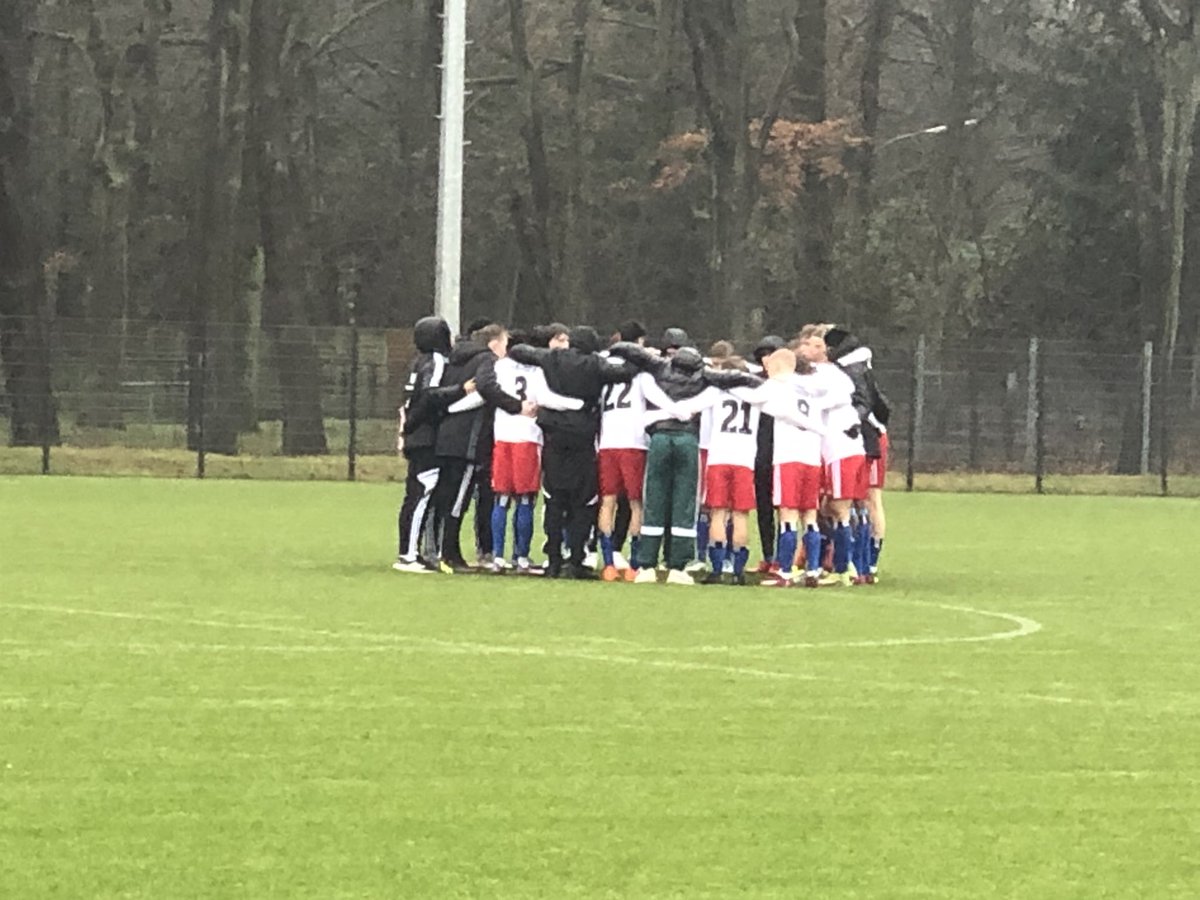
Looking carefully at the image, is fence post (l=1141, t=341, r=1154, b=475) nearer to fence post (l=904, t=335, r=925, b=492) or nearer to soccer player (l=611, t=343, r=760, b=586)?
fence post (l=904, t=335, r=925, b=492)

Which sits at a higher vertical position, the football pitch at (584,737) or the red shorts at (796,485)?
the red shorts at (796,485)

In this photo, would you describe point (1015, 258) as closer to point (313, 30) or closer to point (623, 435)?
point (313, 30)

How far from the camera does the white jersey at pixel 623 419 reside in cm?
2103

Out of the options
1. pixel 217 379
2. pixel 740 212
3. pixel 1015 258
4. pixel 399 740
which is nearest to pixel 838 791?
pixel 399 740

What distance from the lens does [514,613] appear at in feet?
59.1

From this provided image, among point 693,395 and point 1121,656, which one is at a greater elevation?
point 693,395

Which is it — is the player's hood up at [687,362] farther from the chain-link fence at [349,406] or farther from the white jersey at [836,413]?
the chain-link fence at [349,406]

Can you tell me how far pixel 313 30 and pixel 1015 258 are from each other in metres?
15.2

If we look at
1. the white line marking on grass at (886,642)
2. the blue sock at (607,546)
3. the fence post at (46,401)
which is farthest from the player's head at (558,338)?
the fence post at (46,401)

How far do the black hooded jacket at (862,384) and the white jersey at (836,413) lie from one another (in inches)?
10.3

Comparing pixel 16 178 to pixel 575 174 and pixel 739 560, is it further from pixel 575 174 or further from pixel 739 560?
pixel 739 560

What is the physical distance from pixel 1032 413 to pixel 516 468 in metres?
23.0

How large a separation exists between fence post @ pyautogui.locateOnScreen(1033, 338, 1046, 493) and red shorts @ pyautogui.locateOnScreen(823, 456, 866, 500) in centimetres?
2242

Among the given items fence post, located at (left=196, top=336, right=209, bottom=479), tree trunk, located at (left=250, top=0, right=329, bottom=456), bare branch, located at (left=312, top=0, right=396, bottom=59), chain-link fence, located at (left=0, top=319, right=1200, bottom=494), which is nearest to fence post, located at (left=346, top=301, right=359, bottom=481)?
chain-link fence, located at (left=0, top=319, right=1200, bottom=494)
